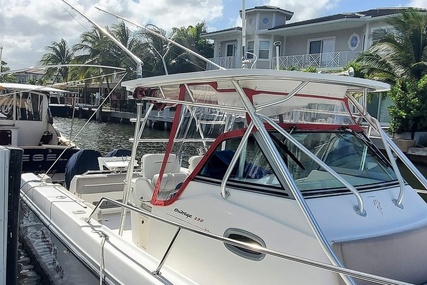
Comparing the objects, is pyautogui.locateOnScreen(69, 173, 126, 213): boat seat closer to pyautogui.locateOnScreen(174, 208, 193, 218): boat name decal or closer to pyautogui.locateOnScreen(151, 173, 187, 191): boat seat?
pyautogui.locateOnScreen(151, 173, 187, 191): boat seat

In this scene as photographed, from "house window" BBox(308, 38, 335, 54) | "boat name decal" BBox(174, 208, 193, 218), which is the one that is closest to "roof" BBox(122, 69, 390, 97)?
"boat name decal" BBox(174, 208, 193, 218)

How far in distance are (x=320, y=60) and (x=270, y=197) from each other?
991 inches

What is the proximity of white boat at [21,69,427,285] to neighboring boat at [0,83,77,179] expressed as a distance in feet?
23.6

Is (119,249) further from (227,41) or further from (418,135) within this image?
(227,41)

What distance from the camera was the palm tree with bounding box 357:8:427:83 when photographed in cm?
1906

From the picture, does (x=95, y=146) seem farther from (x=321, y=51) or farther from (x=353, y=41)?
(x=353, y=41)

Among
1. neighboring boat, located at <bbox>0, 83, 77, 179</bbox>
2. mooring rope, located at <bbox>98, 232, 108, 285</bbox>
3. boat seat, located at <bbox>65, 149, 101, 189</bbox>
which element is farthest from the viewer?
neighboring boat, located at <bbox>0, 83, 77, 179</bbox>

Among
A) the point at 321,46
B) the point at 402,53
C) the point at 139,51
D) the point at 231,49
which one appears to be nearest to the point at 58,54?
the point at 139,51

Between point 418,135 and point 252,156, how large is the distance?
17110mm

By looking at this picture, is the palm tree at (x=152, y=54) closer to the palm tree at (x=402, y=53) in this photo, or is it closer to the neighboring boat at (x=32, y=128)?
the palm tree at (x=402, y=53)

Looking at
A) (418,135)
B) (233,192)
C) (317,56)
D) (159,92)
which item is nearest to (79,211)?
(159,92)

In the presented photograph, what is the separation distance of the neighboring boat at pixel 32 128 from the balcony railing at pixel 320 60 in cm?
1533

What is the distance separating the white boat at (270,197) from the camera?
278 cm

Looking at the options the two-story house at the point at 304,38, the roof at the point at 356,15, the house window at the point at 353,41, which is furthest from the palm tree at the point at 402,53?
the house window at the point at 353,41
